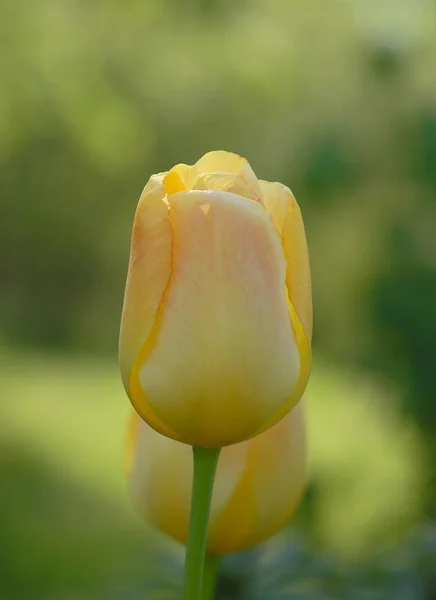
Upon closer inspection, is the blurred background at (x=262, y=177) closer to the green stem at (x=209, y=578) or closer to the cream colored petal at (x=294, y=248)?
the green stem at (x=209, y=578)

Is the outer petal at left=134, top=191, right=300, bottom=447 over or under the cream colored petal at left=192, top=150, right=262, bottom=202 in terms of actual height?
under

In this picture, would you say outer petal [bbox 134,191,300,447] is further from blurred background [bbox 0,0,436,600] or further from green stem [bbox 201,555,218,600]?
blurred background [bbox 0,0,436,600]

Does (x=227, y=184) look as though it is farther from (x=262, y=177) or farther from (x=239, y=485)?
(x=262, y=177)

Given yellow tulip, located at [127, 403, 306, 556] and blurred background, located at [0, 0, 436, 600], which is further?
blurred background, located at [0, 0, 436, 600]

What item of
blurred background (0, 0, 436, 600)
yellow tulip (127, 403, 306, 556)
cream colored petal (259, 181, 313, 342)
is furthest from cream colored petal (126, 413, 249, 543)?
blurred background (0, 0, 436, 600)

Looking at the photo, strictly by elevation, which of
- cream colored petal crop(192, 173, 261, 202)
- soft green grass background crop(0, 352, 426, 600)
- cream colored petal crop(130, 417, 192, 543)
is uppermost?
soft green grass background crop(0, 352, 426, 600)

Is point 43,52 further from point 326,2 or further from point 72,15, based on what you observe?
point 326,2

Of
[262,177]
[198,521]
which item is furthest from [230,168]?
[262,177]
